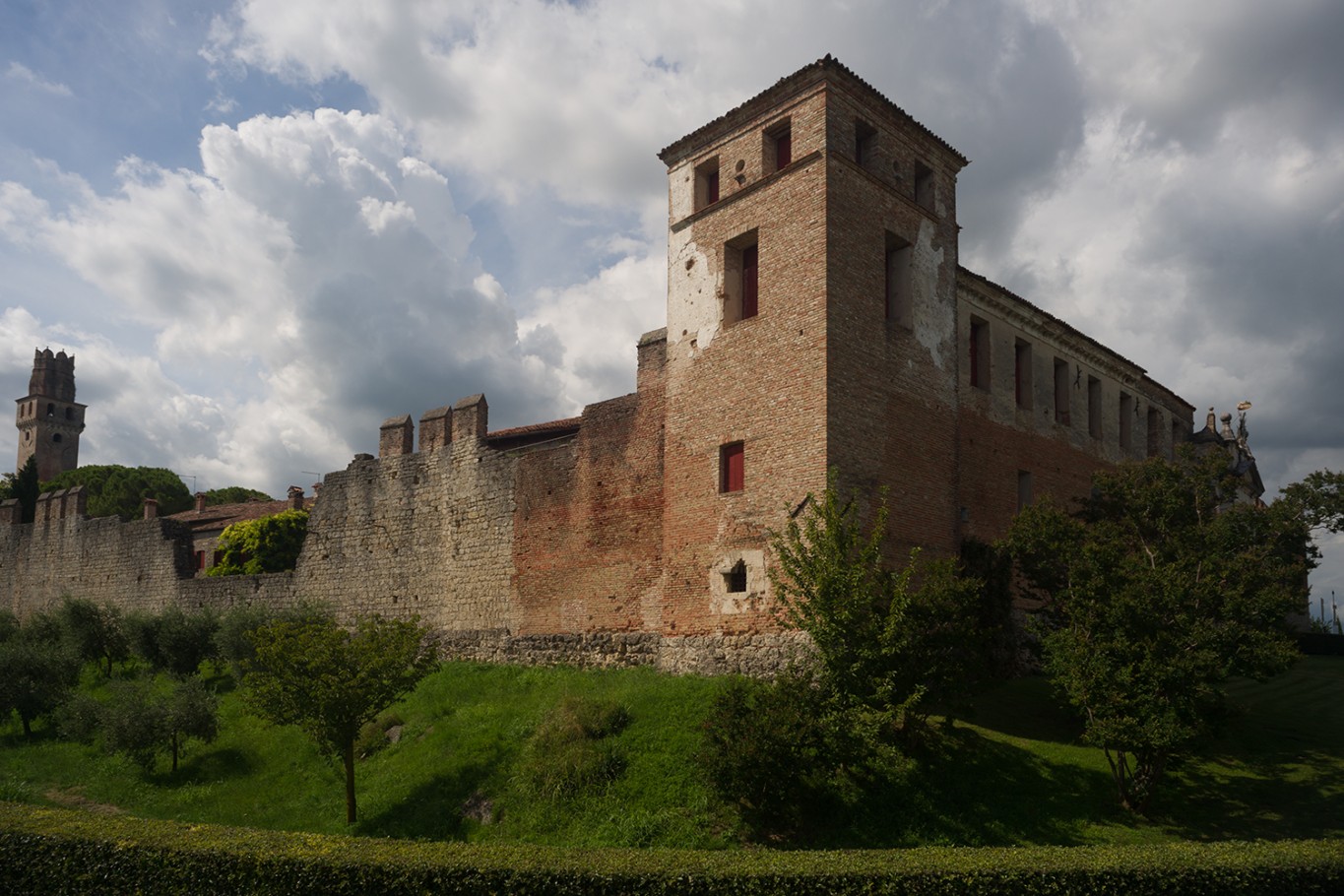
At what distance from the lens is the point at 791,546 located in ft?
57.9

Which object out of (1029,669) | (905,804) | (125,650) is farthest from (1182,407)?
(125,650)

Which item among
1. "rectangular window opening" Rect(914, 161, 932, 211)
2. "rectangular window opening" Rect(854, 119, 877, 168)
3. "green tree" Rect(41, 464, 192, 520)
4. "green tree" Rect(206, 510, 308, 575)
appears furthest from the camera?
"green tree" Rect(41, 464, 192, 520)

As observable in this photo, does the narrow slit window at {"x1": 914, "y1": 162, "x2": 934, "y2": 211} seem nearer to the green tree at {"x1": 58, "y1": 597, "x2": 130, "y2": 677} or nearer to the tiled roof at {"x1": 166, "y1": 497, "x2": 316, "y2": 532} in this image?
the green tree at {"x1": 58, "y1": 597, "x2": 130, "y2": 677}

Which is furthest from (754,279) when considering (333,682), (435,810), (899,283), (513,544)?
(435,810)

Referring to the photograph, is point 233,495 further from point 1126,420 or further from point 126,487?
point 1126,420

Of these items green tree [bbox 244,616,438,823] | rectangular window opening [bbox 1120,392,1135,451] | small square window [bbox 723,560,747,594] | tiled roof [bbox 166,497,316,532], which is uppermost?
rectangular window opening [bbox 1120,392,1135,451]

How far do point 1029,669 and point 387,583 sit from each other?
53.8 feet

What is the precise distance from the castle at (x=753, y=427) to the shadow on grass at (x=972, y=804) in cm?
364

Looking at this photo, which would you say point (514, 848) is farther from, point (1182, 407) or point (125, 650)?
point (1182, 407)

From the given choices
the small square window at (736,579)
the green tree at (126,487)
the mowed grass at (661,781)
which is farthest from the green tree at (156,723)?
the green tree at (126,487)

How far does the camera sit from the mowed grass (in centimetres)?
1427

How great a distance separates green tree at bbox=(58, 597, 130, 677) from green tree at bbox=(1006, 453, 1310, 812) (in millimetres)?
27127

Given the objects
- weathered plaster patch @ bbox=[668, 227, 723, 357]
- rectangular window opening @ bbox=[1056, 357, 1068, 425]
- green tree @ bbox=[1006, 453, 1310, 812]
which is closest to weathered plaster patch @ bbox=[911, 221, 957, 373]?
weathered plaster patch @ bbox=[668, 227, 723, 357]

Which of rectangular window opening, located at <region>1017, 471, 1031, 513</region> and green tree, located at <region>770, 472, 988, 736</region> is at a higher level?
rectangular window opening, located at <region>1017, 471, 1031, 513</region>
